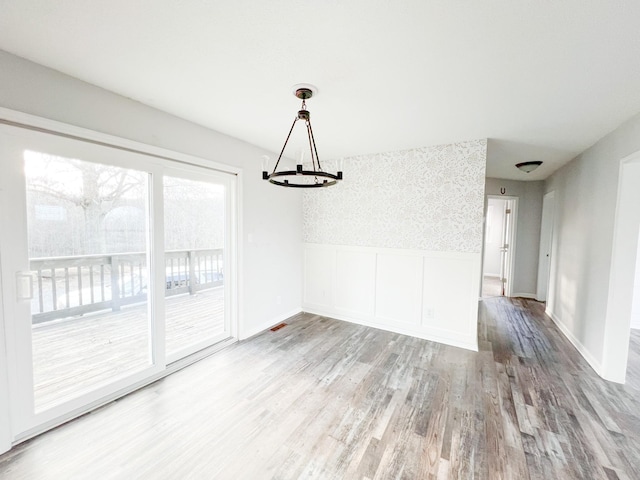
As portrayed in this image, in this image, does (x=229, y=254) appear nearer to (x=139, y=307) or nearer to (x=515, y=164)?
(x=139, y=307)

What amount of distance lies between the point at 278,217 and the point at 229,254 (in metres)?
0.97

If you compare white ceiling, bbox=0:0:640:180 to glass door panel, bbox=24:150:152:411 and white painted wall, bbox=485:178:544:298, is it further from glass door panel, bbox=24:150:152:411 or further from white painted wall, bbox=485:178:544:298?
white painted wall, bbox=485:178:544:298

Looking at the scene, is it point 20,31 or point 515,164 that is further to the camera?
point 515,164

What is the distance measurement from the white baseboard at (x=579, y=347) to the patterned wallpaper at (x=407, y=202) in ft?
5.27

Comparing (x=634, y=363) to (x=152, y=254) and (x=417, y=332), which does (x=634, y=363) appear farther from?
(x=152, y=254)

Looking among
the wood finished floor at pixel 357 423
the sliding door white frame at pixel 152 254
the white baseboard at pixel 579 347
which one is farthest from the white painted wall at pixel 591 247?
the sliding door white frame at pixel 152 254

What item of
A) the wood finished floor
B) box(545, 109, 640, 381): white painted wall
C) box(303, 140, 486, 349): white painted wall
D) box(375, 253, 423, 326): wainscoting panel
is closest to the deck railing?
the wood finished floor

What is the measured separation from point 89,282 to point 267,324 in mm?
2173

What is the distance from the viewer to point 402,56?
1610mm

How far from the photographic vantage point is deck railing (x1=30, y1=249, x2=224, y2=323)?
1935 mm

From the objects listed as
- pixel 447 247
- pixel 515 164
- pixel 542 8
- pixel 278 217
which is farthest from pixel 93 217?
pixel 515 164

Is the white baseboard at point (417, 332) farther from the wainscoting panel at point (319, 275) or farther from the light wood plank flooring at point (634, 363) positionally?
the light wood plank flooring at point (634, 363)

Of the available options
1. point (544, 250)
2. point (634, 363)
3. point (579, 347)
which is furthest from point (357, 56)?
point (544, 250)

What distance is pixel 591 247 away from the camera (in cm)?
310
